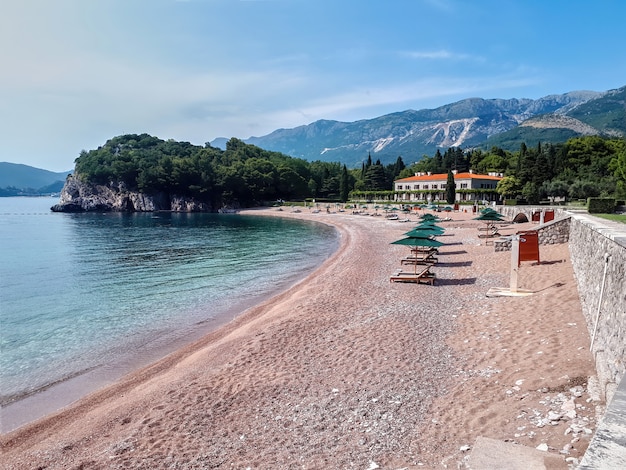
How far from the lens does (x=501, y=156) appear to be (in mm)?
113000

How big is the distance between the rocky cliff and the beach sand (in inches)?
4213

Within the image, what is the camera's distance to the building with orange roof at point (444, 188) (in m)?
83.5

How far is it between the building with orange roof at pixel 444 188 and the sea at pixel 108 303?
53720 millimetres

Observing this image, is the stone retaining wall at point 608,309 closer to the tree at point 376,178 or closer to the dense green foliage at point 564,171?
the dense green foliage at point 564,171

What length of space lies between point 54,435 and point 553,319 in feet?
39.3

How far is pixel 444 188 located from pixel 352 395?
88.0 metres

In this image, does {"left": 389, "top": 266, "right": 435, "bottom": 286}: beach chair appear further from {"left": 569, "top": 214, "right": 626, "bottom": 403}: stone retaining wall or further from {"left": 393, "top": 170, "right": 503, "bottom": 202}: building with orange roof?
{"left": 393, "top": 170, "right": 503, "bottom": 202}: building with orange roof

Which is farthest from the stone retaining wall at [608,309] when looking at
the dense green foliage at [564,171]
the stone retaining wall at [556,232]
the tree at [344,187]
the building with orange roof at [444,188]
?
the tree at [344,187]

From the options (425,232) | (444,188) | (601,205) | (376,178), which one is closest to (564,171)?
(444,188)

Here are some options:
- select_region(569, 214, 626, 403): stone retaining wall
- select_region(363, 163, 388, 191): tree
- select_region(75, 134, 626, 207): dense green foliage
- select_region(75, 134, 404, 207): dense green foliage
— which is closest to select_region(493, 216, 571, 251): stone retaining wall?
select_region(569, 214, 626, 403): stone retaining wall

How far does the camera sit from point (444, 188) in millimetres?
90188

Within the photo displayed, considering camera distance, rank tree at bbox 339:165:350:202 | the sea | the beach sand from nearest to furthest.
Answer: the beach sand → the sea → tree at bbox 339:165:350:202

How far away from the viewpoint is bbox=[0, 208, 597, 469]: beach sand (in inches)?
244

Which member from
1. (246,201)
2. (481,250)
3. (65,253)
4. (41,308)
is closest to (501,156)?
(246,201)
